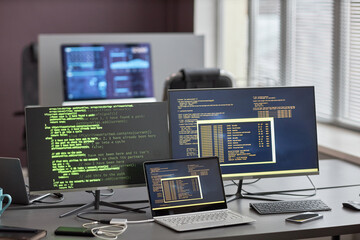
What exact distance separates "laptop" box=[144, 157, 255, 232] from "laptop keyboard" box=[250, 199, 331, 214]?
118 millimetres

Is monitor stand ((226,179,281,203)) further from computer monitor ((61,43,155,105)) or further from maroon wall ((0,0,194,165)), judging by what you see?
maroon wall ((0,0,194,165))

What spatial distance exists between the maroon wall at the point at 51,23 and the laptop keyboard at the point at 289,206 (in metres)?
3.59

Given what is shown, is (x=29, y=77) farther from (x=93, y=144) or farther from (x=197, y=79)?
(x=93, y=144)

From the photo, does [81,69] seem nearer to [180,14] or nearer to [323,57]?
[323,57]

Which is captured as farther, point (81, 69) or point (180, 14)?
point (180, 14)

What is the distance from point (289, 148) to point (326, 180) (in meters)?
0.38

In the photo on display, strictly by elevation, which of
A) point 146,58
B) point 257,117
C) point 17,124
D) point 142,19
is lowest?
point 17,124

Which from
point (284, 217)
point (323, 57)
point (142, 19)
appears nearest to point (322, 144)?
point (323, 57)

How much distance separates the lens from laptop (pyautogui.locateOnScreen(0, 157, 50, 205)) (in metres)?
2.18

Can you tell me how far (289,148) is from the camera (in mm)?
2314

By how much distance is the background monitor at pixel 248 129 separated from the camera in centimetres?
225

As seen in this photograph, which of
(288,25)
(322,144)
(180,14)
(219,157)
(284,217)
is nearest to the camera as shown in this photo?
(284,217)

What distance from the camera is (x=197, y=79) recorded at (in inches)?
124

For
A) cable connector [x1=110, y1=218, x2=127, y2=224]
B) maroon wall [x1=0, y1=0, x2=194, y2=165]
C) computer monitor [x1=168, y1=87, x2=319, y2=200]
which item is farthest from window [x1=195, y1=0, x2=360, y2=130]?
cable connector [x1=110, y1=218, x2=127, y2=224]
